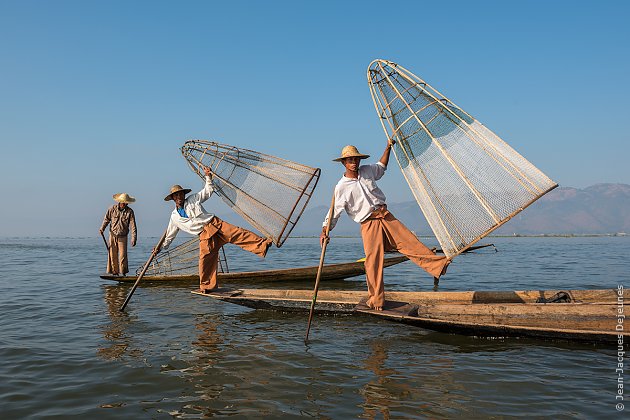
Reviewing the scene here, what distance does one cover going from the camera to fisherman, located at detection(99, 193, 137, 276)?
11.8 m

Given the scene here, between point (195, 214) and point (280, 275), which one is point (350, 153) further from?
point (280, 275)

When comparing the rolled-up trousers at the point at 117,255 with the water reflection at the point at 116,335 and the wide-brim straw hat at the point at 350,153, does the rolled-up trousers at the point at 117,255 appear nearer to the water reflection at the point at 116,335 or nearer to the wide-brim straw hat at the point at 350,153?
the water reflection at the point at 116,335

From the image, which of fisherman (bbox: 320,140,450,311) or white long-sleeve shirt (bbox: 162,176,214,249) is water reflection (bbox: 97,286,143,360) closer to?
white long-sleeve shirt (bbox: 162,176,214,249)

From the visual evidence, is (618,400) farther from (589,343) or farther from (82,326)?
(82,326)

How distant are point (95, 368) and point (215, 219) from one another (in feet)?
11.2

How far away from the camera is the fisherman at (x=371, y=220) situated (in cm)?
630

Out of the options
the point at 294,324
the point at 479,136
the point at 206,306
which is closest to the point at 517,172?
the point at 479,136

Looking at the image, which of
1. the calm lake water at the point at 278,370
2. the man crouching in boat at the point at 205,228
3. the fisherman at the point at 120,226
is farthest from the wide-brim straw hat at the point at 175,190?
the fisherman at the point at 120,226

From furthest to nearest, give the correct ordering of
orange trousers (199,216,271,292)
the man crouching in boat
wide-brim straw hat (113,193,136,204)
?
wide-brim straw hat (113,193,136,204), the man crouching in boat, orange trousers (199,216,271,292)

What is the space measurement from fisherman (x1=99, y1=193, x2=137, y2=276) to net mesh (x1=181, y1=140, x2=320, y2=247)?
4081mm

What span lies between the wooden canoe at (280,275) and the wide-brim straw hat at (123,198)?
2064mm

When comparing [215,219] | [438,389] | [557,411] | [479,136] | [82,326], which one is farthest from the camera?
[215,219]

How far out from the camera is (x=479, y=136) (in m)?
6.01

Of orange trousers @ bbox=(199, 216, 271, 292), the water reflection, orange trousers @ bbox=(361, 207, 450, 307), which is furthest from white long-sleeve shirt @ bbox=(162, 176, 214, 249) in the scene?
orange trousers @ bbox=(361, 207, 450, 307)
